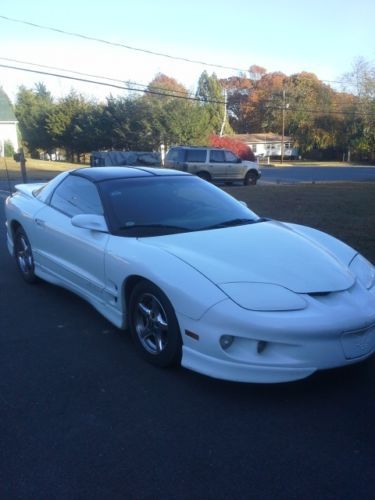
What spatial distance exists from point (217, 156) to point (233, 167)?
0.94 meters

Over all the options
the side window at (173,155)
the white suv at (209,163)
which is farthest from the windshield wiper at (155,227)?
the side window at (173,155)

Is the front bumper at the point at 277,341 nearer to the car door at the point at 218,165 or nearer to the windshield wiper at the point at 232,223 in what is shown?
the windshield wiper at the point at 232,223

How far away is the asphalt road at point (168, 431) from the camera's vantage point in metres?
2.39

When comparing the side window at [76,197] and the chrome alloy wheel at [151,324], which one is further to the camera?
the side window at [76,197]

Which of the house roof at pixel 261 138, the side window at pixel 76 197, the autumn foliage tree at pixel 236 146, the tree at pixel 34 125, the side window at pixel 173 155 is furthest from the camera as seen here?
the house roof at pixel 261 138

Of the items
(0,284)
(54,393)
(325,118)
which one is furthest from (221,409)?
(325,118)

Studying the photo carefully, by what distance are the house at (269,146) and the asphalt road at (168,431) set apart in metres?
64.7

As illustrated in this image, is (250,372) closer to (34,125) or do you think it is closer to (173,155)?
(173,155)

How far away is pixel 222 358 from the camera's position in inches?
121

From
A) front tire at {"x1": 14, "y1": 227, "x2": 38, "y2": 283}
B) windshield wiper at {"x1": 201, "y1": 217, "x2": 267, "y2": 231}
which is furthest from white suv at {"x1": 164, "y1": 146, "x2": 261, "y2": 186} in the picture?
windshield wiper at {"x1": 201, "y1": 217, "x2": 267, "y2": 231}

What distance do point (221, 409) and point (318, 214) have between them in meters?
7.99

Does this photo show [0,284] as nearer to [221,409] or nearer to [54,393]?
[54,393]

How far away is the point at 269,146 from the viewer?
68.1 meters

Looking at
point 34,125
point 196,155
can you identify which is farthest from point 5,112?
point 196,155
